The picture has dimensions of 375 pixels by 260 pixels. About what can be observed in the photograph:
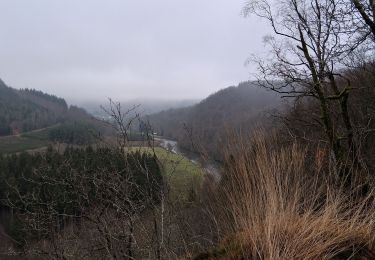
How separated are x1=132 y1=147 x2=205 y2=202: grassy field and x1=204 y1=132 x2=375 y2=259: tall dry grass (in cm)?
92

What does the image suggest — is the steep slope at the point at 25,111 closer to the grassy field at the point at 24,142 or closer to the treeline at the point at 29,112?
the treeline at the point at 29,112

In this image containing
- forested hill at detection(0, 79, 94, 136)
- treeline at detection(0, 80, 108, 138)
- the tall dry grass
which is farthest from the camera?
forested hill at detection(0, 79, 94, 136)

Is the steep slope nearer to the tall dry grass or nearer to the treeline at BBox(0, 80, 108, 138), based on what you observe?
the treeline at BBox(0, 80, 108, 138)

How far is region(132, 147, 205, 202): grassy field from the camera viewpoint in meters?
3.99

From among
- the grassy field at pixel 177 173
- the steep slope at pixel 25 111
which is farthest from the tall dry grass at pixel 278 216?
the steep slope at pixel 25 111

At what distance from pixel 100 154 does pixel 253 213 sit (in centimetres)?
311

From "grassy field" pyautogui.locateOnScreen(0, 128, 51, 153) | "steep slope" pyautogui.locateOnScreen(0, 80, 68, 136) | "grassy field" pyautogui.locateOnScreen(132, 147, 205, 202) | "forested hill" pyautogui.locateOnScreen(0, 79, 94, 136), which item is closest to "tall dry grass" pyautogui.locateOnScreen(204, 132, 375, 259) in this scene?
"grassy field" pyautogui.locateOnScreen(132, 147, 205, 202)

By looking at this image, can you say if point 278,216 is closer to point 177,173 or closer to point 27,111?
point 177,173

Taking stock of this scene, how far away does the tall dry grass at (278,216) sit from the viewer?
2430 millimetres

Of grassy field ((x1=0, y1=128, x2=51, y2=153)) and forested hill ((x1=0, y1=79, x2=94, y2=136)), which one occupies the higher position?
forested hill ((x1=0, y1=79, x2=94, y2=136))

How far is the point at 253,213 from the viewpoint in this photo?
2730mm

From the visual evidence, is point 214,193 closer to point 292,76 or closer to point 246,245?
point 246,245

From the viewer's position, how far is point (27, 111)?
144 meters

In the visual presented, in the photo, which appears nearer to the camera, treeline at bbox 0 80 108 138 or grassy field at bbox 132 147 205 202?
grassy field at bbox 132 147 205 202
